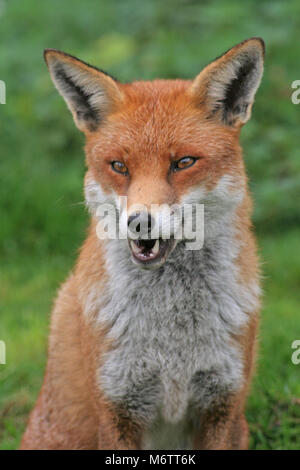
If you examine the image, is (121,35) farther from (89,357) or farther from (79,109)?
(89,357)

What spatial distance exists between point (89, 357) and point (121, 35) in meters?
6.86

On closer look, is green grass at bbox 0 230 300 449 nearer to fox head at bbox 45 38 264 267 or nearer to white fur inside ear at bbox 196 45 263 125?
fox head at bbox 45 38 264 267

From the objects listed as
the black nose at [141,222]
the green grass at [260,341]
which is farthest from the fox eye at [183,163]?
the green grass at [260,341]

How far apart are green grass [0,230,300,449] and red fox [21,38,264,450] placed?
3.09 ft

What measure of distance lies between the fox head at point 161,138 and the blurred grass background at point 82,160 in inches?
83.3

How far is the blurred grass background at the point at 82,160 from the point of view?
5324 mm

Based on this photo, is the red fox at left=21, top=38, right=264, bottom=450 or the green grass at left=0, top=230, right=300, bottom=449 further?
the green grass at left=0, top=230, right=300, bottom=449

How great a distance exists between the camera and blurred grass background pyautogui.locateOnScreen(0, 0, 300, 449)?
532cm

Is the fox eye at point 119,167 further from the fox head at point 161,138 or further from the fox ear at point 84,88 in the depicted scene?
the fox ear at point 84,88

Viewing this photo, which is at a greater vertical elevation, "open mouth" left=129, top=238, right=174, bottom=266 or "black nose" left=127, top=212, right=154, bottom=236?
"black nose" left=127, top=212, right=154, bottom=236

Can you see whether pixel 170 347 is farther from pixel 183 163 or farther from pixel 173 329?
pixel 183 163

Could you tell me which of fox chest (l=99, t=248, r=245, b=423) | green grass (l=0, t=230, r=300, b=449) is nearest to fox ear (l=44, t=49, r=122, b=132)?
fox chest (l=99, t=248, r=245, b=423)

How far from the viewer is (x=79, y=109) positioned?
146 inches
